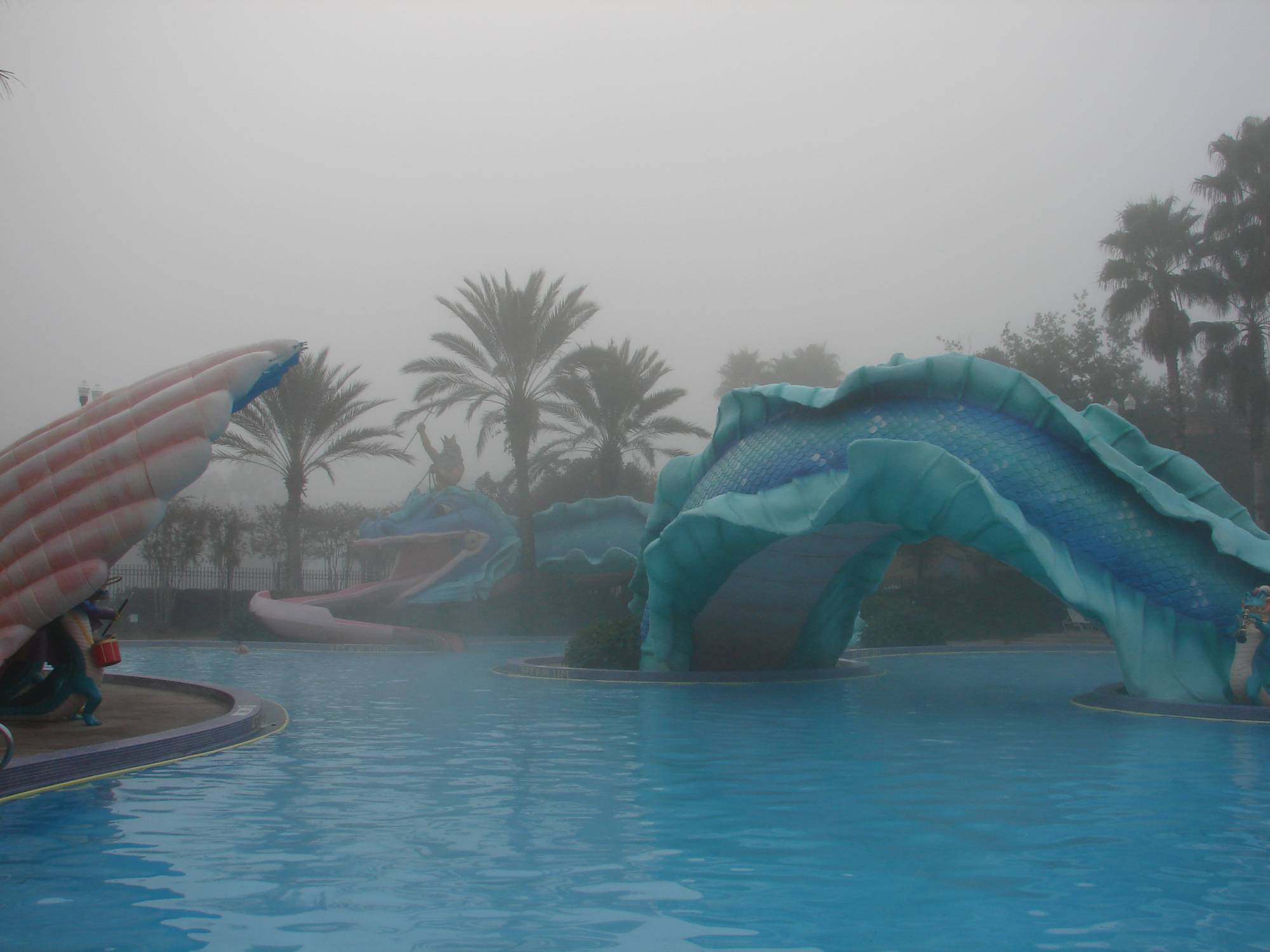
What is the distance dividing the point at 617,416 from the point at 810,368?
933 inches

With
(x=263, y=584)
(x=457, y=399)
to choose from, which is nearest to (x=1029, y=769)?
(x=457, y=399)

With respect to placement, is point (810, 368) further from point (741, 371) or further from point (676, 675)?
point (676, 675)

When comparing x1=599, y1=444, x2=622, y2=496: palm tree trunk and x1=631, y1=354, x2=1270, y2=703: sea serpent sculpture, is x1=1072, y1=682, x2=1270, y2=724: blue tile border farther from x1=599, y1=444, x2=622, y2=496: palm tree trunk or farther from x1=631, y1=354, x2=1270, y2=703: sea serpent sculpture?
x1=599, y1=444, x2=622, y2=496: palm tree trunk

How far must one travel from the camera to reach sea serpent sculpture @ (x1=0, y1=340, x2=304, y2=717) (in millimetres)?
8281

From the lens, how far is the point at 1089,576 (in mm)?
11914

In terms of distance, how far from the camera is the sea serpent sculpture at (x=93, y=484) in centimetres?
828

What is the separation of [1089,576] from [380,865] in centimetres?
909

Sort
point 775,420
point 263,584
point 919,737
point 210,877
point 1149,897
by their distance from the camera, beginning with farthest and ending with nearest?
point 263,584 → point 775,420 → point 919,737 → point 210,877 → point 1149,897

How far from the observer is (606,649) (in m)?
16.8

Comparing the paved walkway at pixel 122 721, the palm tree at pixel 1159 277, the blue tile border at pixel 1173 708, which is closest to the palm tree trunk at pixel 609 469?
the palm tree at pixel 1159 277

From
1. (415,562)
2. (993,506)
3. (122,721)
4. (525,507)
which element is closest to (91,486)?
(122,721)

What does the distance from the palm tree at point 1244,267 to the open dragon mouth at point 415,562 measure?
19096mm

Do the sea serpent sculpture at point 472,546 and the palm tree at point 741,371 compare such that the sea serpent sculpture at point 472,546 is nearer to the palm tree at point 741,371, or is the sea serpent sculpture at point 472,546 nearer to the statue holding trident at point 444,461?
the statue holding trident at point 444,461

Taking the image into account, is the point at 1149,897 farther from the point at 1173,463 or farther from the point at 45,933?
the point at 1173,463
